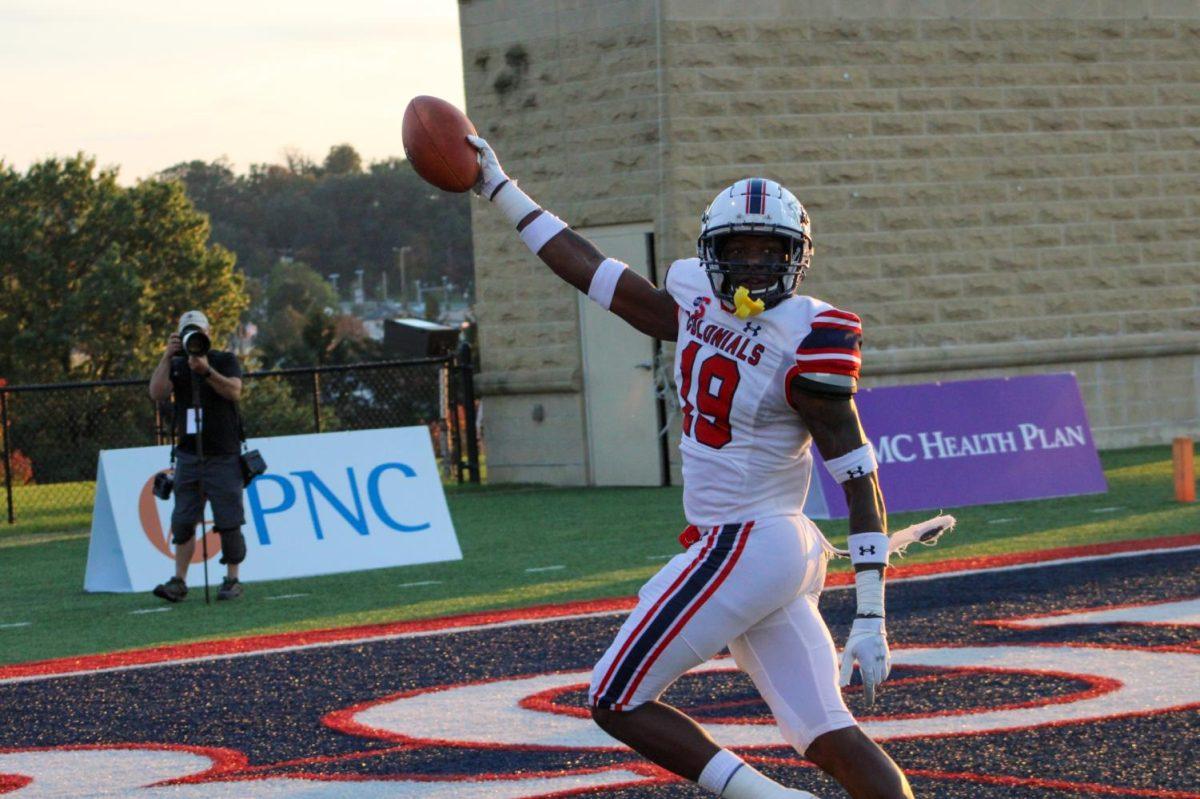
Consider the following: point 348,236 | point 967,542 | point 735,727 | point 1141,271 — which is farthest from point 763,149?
point 348,236

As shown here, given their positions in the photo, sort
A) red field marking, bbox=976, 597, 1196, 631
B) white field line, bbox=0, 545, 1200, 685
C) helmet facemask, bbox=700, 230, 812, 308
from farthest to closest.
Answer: red field marking, bbox=976, 597, 1196, 631, white field line, bbox=0, 545, 1200, 685, helmet facemask, bbox=700, 230, 812, 308

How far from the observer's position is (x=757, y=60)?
1900 cm

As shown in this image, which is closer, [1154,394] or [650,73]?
[650,73]

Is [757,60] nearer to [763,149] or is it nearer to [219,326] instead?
[763,149]

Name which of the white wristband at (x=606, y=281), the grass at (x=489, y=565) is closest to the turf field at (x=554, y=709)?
the grass at (x=489, y=565)

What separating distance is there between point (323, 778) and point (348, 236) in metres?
140

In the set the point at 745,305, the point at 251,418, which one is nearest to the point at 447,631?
the point at 745,305

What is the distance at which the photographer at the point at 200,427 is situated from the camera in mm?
11711

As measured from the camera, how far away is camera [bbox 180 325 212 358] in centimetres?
1162

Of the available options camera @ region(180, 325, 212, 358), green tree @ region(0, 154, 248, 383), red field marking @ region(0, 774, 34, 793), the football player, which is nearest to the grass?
camera @ region(180, 325, 212, 358)

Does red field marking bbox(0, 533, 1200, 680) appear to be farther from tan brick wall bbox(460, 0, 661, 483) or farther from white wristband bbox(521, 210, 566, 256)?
tan brick wall bbox(460, 0, 661, 483)

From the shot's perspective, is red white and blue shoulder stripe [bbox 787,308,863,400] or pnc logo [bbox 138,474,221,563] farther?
pnc logo [bbox 138,474,221,563]

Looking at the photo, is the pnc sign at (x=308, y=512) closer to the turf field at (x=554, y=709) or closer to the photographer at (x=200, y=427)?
the photographer at (x=200, y=427)

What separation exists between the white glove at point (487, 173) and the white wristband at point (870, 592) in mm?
1888
